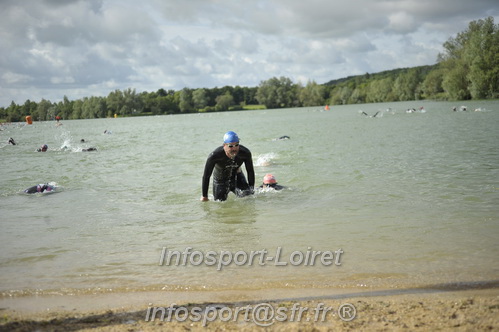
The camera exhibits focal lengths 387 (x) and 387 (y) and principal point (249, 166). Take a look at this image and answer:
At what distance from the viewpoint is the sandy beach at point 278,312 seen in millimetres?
4199

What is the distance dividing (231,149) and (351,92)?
16500 centimetres

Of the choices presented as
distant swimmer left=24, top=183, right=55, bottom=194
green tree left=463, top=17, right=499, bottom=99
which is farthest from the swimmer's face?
green tree left=463, top=17, right=499, bottom=99

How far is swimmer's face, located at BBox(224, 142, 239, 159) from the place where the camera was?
9.74 m

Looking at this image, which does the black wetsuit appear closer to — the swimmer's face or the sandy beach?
the swimmer's face

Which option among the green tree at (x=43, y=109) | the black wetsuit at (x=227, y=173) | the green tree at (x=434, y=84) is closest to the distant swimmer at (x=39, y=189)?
the black wetsuit at (x=227, y=173)

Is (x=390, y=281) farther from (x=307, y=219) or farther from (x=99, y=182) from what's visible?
(x=99, y=182)

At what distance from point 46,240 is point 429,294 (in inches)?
292

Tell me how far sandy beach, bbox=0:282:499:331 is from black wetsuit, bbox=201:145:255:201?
201 inches

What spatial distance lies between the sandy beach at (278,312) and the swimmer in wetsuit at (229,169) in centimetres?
500

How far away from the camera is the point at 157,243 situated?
769cm

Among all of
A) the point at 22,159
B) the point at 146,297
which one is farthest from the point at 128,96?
the point at 146,297

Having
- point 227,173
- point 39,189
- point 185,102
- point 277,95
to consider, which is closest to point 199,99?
point 185,102

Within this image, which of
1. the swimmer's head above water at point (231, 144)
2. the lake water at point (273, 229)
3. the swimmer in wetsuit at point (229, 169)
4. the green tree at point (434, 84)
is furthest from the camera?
the green tree at point (434, 84)

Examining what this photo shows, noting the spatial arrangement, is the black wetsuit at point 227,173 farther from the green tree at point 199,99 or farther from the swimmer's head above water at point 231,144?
the green tree at point 199,99
